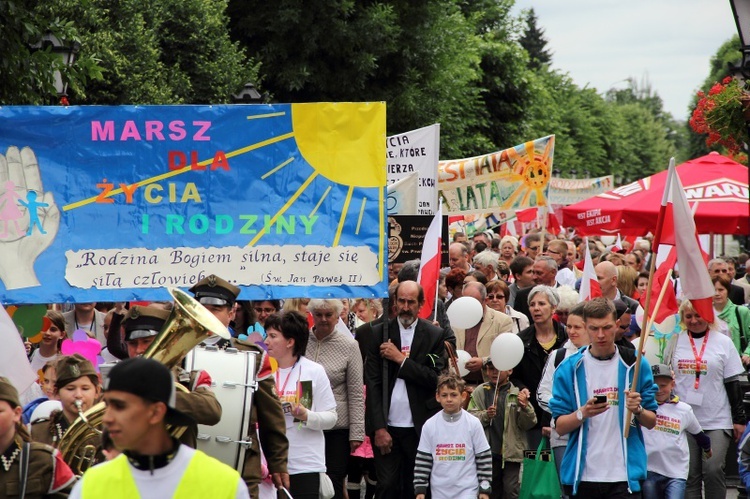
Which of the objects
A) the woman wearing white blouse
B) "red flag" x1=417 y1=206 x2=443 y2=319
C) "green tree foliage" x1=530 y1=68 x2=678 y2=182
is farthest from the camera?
"green tree foliage" x1=530 y1=68 x2=678 y2=182

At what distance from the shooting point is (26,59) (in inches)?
444

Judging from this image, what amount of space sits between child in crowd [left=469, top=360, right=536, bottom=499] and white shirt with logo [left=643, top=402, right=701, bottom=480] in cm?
90

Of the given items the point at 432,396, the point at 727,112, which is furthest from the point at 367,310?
the point at 727,112

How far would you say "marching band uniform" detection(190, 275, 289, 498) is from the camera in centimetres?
632

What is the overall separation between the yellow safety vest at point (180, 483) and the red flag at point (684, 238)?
528 cm

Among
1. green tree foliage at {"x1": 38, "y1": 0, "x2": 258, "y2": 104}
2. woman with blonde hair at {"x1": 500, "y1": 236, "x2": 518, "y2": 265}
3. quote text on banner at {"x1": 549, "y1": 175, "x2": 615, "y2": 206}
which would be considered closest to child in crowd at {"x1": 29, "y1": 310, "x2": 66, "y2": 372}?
green tree foliage at {"x1": 38, "y1": 0, "x2": 258, "y2": 104}

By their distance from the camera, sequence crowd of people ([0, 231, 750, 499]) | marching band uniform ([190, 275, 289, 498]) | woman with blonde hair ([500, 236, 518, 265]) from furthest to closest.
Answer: woman with blonde hair ([500, 236, 518, 265])
marching band uniform ([190, 275, 289, 498])
crowd of people ([0, 231, 750, 499])

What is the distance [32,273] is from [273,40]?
22.0m

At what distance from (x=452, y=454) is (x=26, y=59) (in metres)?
5.47

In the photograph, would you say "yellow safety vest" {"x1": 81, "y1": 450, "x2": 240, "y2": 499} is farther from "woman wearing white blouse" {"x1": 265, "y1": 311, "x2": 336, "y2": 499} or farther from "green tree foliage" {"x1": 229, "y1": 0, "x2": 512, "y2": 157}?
"green tree foliage" {"x1": 229, "y1": 0, "x2": 512, "y2": 157}

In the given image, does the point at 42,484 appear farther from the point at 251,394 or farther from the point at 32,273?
the point at 32,273

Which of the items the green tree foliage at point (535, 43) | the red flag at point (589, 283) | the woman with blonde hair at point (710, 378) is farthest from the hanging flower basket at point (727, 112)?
the green tree foliage at point (535, 43)

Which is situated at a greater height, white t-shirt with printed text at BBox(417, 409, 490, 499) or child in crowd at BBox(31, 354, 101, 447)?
child in crowd at BBox(31, 354, 101, 447)

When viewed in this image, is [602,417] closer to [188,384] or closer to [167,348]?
[188,384]
